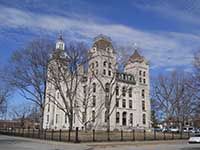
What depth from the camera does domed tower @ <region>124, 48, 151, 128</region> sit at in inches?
2773

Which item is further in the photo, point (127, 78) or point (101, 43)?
point (127, 78)

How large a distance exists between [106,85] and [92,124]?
9.97 m

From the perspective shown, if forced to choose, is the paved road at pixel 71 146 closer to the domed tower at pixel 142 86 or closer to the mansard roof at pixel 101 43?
the mansard roof at pixel 101 43

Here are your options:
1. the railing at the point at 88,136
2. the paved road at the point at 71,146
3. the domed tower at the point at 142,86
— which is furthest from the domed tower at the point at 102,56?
the paved road at the point at 71,146

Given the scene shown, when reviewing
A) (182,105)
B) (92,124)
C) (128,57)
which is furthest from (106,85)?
(128,57)

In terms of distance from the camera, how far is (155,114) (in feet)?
273

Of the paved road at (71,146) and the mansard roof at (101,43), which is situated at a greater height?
the mansard roof at (101,43)

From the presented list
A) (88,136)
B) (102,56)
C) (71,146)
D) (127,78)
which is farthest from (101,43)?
(71,146)

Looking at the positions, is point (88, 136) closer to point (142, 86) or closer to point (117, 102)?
point (117, 102)

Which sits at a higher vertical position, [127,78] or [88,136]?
[127,78]

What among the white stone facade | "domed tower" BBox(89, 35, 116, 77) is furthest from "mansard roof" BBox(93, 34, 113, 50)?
the white stone facade

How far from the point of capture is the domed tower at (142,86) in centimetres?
7044

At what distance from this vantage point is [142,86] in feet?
242

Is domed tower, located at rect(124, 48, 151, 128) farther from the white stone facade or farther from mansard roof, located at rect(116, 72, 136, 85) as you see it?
mansard roof, located at rect(116, 72, 136, 85)
